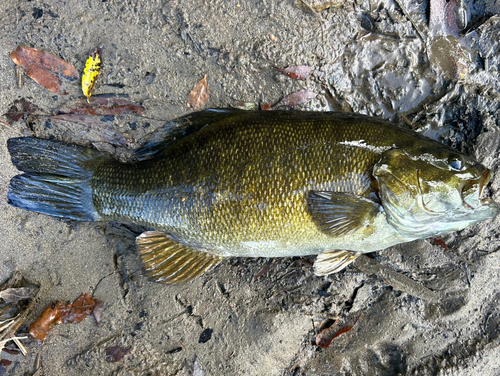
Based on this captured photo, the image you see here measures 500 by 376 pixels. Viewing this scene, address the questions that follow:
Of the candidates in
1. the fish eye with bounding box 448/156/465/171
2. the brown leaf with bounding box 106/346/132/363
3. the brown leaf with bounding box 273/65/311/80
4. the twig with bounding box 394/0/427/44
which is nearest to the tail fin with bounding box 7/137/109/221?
the brown leaf with bounding box 106/346/132/363

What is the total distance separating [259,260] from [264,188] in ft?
2.62

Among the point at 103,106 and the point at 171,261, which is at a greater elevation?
the point at 103,106

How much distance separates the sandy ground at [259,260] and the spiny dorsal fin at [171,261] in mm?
255

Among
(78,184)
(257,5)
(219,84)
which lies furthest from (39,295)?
(257,5)

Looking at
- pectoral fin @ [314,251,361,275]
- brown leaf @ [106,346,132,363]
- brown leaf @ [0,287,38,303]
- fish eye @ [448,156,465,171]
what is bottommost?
brown leaf @ [106,346,132,363]

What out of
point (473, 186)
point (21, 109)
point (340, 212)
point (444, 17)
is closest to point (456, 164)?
point (473, 186)

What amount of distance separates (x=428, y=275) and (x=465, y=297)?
327 millimetres

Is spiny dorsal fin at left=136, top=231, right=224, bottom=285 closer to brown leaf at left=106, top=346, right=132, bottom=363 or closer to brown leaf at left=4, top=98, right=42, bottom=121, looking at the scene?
brown leaf at left=106, top=346, right=132, bottom=363

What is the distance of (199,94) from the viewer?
2559mm

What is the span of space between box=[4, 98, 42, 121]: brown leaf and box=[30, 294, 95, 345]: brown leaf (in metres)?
1.50

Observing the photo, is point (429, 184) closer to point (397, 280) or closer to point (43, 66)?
point (397, 280)

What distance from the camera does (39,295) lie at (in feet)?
8.75

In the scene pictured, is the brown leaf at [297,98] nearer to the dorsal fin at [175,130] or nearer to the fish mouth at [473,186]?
the dorsal fin at [175,130]

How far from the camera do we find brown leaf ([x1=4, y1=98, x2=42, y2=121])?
2.54 meters
